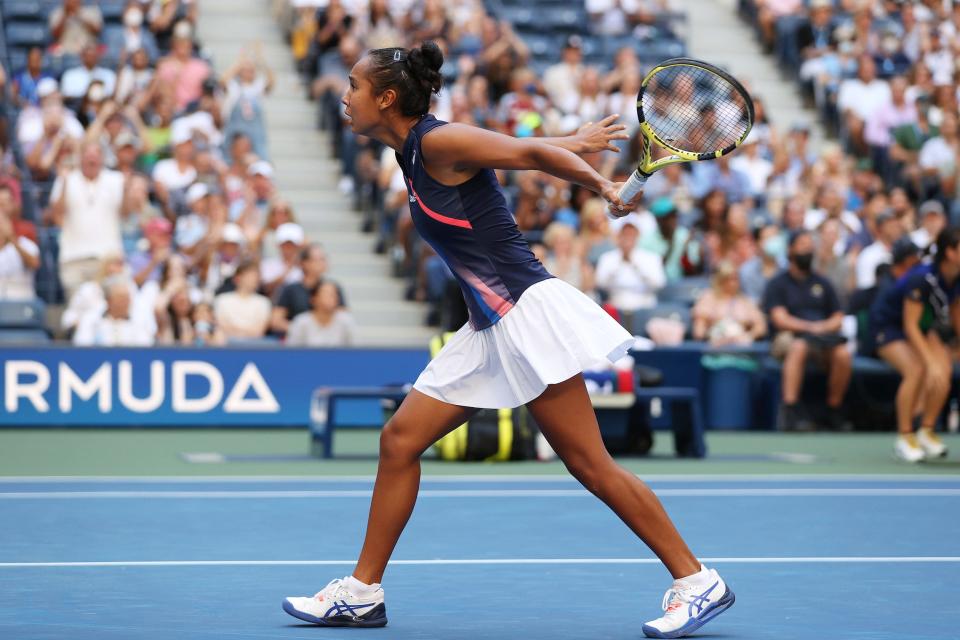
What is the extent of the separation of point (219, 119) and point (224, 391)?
3901 mm

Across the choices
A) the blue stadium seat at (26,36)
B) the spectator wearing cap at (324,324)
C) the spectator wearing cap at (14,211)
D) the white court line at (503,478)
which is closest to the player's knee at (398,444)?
the white court line at (503,478)

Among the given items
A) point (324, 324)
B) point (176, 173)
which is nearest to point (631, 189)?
point (324, 324)

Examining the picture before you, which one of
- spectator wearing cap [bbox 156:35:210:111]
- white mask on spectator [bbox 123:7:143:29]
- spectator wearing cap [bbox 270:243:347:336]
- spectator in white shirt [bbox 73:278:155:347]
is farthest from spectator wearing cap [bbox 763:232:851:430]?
white mask on spectator [bbox 123:7:143:29]

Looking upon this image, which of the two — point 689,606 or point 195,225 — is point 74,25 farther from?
point 689,606

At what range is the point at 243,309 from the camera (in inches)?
558

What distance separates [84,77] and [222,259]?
9.21ft

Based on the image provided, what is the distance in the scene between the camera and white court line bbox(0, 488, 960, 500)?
918cm

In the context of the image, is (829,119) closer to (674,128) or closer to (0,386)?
(0,386)

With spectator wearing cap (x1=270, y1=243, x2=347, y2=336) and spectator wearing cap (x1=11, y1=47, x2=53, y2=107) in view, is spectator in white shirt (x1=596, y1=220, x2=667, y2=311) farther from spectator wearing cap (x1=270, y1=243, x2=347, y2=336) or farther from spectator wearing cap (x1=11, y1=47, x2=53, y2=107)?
spectator wearing cap (x1=11, y1=47, x2=53, y2=107)

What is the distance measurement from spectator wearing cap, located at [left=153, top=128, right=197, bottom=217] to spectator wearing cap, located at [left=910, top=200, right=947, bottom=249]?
658cm

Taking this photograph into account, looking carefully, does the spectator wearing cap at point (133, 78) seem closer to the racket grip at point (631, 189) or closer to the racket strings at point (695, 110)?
the racket strings at point (695, 110)

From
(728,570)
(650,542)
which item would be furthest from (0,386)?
(650,542)

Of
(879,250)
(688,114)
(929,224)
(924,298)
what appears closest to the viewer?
(688,114)

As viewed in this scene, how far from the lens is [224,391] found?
1352 centimetres
